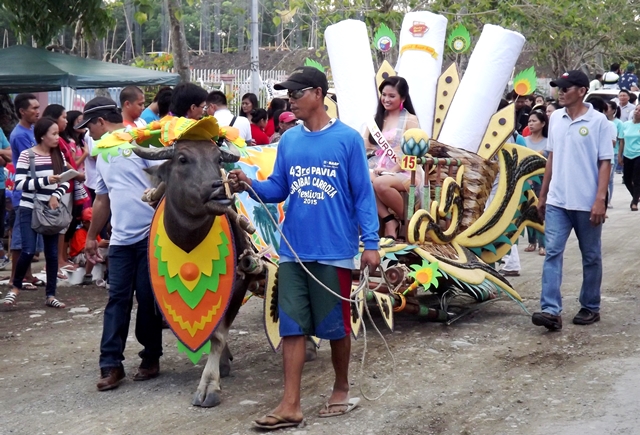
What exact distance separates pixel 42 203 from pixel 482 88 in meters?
4.31

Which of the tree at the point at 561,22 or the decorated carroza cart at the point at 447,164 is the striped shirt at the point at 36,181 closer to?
the decorated carroza cart at the point at 447,164

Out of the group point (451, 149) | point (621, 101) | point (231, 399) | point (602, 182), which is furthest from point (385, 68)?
point (621, 101)

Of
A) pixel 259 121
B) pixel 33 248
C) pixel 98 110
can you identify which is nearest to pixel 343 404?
pixel 98 110

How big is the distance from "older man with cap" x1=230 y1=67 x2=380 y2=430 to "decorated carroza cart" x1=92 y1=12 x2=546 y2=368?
0.34 metres

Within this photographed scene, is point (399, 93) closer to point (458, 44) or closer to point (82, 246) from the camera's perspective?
point (458, 44)

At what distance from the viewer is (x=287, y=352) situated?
5.17 meters

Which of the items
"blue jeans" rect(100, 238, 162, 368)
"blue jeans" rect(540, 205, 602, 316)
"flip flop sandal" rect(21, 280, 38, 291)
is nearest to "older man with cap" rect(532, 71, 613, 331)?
"blue jeans" rect(540, 205, 602, 316)

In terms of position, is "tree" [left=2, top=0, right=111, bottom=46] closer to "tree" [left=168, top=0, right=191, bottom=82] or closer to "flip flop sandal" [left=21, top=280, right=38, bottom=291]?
"tree" [left=168, top=0, right=191, bottom=82]

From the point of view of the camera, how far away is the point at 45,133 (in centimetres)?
869

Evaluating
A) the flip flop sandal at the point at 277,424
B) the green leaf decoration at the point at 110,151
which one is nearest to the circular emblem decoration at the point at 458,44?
the green leaf decoration at the point at 110,151

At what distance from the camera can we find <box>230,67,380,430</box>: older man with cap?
204 inches

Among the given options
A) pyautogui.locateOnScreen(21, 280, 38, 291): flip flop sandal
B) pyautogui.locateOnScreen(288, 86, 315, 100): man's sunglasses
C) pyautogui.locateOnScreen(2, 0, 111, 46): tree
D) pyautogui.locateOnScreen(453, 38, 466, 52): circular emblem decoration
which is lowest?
pyautogui.locateOnScreen(21, 280, 38, 291): flip flop sandal

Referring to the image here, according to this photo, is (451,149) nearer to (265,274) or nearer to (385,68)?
(385,68)

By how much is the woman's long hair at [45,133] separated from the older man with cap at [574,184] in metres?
4.62
